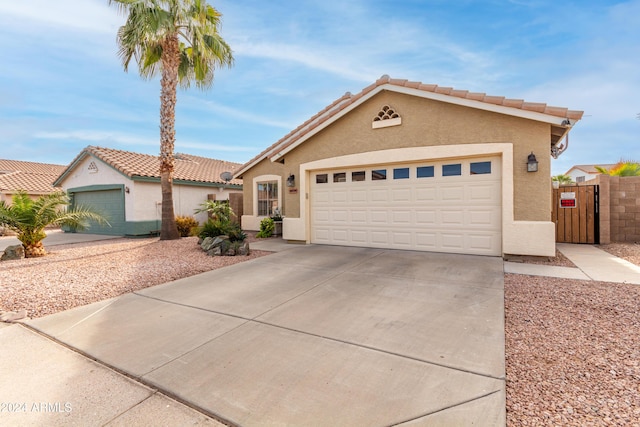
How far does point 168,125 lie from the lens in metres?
11.9

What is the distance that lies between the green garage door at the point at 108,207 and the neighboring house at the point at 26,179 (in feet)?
12.7

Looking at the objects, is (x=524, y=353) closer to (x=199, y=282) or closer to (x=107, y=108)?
(x=199, y=282)

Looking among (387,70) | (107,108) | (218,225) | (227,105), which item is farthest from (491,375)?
(107,108)

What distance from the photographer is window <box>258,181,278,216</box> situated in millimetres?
14859

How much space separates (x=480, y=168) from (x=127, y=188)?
594 inches

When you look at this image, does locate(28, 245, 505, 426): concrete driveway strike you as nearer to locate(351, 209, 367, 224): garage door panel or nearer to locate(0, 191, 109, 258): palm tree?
locate(351, 209, 367, 224): garage door panel

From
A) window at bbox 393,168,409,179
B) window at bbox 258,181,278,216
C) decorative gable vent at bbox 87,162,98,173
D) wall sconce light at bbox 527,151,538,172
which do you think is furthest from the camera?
decorative gable vent at bbox 87,162,98,173

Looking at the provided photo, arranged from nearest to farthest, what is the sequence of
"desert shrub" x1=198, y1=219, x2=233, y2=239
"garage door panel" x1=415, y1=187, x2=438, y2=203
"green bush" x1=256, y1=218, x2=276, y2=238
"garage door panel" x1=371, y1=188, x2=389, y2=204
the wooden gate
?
"garage door panel" x1=415, y1=187, x2=438, y2=203 → "garage door panel" x1=371, y1=188, x2=389, y2=204 → "desert shrub" x1=198, y1=219, x2=233, y2=239 → the wooden gate → "green bush" x1=256, y1=218, x2=276, y2=238

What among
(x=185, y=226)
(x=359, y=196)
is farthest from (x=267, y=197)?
(x=359, y=196)

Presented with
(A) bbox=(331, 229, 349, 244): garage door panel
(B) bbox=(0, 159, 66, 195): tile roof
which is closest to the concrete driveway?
(A) bbox=(331, 229, 349, 244): garage door panel

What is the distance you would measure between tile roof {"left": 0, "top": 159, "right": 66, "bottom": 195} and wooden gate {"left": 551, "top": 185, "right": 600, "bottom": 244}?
89.2 feet

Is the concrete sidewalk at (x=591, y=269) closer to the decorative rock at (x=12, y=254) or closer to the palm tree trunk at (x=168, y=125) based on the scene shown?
the palm tree trunk at (x=168, y=125)

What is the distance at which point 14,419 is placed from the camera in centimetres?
222

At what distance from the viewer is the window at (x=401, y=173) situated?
29.0 ft
